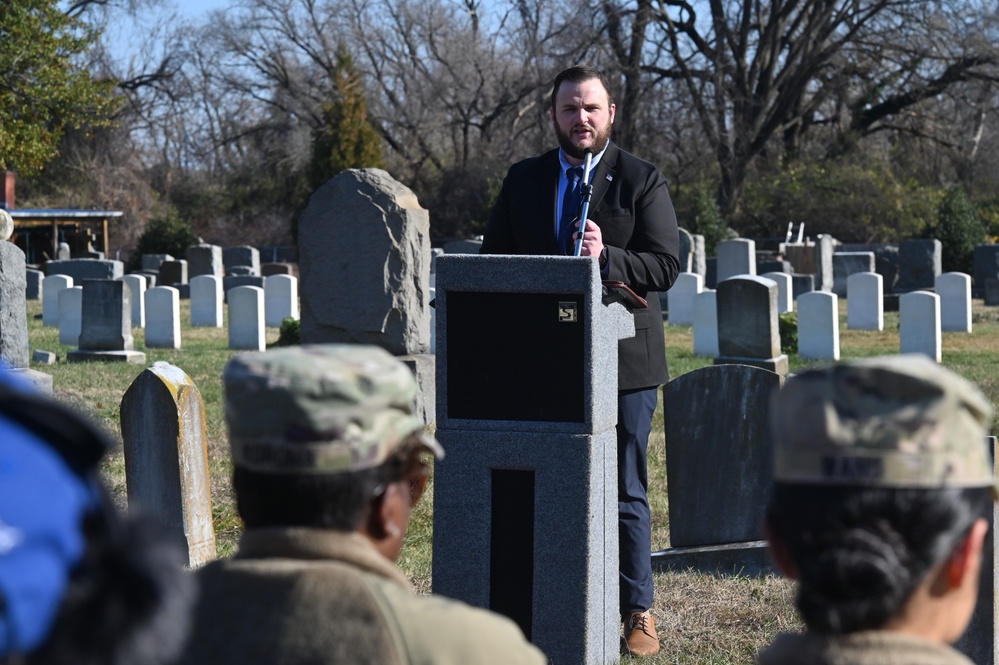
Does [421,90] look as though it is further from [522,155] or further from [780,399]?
[780,399]

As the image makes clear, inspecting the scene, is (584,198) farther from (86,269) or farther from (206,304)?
(86,269)

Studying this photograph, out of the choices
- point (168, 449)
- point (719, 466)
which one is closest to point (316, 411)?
point (168, 449)

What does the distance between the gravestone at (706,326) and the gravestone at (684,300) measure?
12.2 ft

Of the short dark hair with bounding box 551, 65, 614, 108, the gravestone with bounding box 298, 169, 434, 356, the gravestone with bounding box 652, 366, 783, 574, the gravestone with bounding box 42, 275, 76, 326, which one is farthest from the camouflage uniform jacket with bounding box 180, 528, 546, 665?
the gravestone with bounding box 42, 275, 76, 326

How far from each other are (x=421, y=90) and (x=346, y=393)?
1744 inches

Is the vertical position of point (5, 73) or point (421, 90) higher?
point (421, 90)

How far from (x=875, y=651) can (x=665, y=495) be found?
234 inches

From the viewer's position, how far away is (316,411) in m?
1.68

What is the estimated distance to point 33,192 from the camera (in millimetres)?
48219

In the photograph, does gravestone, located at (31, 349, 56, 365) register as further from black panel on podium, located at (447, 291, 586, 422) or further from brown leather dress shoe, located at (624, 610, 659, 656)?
black panel on podium, located at (447, 291, 586, 422)

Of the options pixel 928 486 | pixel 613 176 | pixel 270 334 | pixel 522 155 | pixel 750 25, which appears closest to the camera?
pixel 928 486

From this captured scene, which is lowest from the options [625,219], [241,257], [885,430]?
[885,430]

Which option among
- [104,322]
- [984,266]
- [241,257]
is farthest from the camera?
[241,257]

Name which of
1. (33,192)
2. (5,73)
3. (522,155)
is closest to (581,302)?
(5,73)
